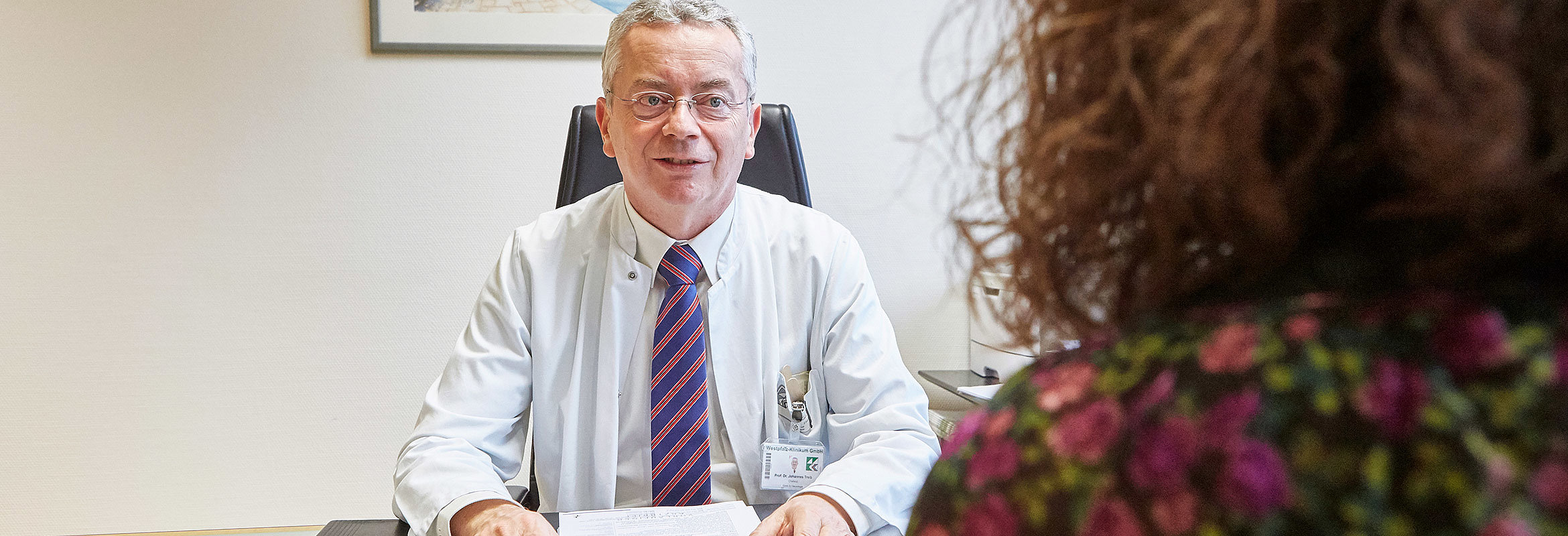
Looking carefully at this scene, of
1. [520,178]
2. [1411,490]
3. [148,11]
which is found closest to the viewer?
[1411,490]

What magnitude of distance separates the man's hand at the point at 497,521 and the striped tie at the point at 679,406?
0.28 metres

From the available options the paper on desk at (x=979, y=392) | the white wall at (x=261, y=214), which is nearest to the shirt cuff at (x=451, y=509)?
the paper on desk at (x=979, y=392)

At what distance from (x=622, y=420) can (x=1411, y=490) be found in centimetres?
129

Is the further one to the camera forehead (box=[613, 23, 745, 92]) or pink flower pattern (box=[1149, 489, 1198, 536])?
forehead (box=[613, 23, 745, 92])

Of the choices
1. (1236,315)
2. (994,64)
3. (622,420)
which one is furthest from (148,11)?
(1236,315)

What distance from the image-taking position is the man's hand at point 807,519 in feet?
3.72

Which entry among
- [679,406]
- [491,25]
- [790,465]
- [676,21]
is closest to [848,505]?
[790,465]

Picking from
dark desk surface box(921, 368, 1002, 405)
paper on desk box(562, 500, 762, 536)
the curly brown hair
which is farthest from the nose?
the curly brown hair

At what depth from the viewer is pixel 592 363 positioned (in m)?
1.48

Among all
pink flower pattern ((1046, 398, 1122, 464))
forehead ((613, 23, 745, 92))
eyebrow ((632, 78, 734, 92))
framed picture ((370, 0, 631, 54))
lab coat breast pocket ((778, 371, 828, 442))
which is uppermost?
framed picture ((370, 0, 631, 54))

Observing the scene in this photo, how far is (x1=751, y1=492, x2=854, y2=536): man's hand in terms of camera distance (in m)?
1.13

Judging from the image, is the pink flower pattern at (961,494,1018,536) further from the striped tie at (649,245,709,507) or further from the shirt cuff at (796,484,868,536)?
the striped tie at (649,245,709,507)

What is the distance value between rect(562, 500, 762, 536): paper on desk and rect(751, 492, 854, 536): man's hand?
0.03 meters

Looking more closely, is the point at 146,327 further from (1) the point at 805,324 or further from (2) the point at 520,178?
(1) the point at 805,324
